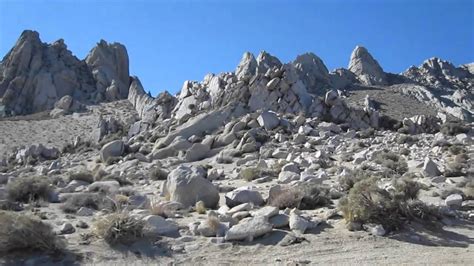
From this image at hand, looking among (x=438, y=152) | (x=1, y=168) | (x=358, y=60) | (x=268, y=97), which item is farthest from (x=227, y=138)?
(x=358, y=60)

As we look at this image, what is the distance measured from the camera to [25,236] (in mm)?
8953

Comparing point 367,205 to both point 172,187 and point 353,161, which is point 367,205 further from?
point 353,161

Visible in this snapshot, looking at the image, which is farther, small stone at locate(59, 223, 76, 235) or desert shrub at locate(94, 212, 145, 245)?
small stone at locate(59, 223, 76, 235)

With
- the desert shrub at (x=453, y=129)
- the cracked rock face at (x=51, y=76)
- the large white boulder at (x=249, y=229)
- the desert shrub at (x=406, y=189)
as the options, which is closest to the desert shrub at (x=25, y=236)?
the large white boulder at (x=249, y=229)

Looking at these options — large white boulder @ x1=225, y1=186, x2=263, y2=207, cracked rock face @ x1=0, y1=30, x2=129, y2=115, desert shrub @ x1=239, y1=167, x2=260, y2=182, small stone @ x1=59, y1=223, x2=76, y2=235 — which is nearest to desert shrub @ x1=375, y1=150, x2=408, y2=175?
desert shrub @ x1=239, y1=167, x2=260, y2=182

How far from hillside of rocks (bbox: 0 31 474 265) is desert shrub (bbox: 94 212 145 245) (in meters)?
0.02

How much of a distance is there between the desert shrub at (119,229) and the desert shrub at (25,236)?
2.64 feet

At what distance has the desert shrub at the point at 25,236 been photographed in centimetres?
887

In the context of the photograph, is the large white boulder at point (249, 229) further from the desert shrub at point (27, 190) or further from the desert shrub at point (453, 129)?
the desert shrub at point (453, 129)

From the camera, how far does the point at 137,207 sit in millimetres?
12500

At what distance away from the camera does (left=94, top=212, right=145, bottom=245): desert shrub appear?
952 centimetres

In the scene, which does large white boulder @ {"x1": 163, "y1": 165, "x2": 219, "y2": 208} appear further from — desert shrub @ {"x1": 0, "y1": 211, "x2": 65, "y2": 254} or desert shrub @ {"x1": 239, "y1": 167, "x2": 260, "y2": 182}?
desert shrub @ {"x1": 239, "y1": 167, "x2": 260, "y2": 182}

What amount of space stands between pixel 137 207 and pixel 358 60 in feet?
338

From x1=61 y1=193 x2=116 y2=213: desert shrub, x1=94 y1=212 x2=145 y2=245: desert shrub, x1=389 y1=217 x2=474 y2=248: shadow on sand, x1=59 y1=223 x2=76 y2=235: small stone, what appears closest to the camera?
x1=94 y1=212 x2=145 y2=245: desert shrub
